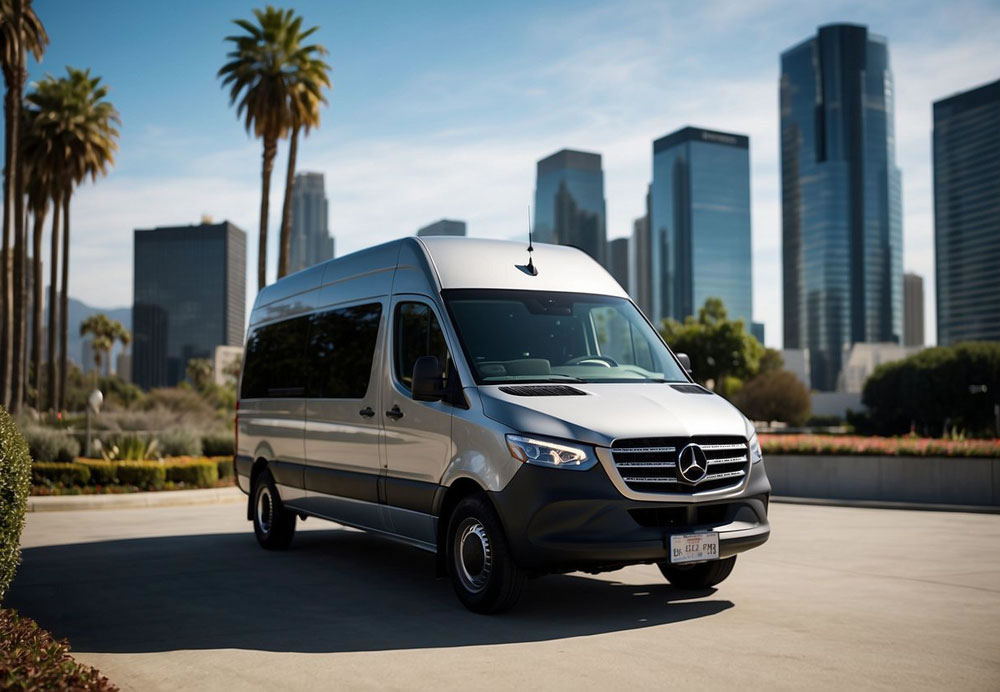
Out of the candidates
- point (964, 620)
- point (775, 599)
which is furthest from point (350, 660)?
point (964, 620)

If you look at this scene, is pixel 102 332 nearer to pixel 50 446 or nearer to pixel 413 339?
pixel 50 446

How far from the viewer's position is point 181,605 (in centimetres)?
823

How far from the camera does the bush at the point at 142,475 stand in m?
20.9

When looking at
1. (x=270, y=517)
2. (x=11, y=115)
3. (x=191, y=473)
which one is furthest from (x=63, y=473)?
(x=11, y=115)

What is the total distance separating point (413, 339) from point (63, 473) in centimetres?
1456

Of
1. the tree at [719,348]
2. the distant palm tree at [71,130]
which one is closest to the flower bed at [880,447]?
the distant palm tree at [71,130]

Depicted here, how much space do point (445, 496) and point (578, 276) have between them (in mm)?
2362

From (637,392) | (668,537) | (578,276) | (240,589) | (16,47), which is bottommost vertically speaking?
(240,589)

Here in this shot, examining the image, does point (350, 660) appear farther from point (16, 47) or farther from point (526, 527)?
point (16, 47)

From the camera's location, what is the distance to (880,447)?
1958 centimetres

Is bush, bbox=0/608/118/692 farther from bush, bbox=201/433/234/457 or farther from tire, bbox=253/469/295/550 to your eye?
bush, bbox=201/433/234/457

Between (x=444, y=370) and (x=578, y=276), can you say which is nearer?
(x=444, y=370)

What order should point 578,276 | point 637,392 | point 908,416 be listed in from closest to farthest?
point 637,392 < point 578,276 < point 908,416

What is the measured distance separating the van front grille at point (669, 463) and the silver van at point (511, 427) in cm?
1
